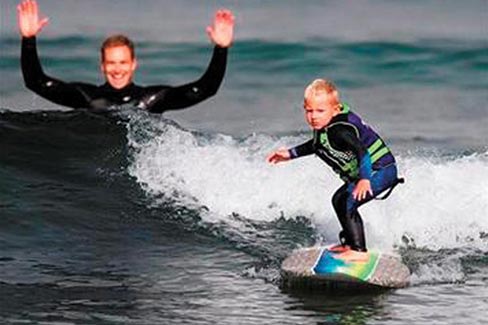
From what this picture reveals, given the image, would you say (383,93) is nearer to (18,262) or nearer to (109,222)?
(109,222)

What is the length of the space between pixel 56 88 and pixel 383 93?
8.89 metres

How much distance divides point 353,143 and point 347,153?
10 cm

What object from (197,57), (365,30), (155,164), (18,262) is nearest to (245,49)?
(197,57)

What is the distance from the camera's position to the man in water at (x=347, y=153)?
8812 mm

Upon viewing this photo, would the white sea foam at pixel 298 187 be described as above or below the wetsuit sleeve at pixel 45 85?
below

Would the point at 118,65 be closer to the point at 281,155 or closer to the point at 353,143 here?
the point at 281,155

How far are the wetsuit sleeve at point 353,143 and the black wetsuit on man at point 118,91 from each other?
1.54 m

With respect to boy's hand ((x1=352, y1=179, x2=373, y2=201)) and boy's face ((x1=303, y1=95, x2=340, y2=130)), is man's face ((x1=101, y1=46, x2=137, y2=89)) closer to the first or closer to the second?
boy's face ((x1=303, y1=95, x2=340, y2=130))

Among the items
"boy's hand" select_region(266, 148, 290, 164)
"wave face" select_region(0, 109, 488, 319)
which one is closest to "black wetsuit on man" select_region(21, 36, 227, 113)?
"wave face" select_region(0, 109, 488, 319)

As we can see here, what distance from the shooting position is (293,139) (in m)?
13.3

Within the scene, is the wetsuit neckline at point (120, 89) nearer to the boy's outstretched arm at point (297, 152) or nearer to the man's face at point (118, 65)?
the man's face at point (118, 65)

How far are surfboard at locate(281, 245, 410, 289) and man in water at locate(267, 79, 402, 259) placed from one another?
0.23 ft

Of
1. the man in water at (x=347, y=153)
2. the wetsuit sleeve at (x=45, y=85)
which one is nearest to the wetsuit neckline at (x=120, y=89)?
the wetsuit sleeve at (x=45, y=85)

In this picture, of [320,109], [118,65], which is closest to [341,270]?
[320,109]
